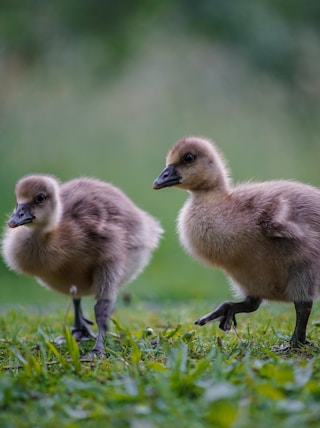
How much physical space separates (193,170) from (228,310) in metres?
0.92

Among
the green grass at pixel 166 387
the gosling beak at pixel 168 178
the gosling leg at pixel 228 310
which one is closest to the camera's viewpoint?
the green grass at pixel 166 387

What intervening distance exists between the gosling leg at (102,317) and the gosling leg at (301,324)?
1.22 meters

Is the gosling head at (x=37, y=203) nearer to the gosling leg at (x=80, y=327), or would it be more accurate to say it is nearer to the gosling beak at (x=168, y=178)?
the gosling beak at (x=168, y=178)

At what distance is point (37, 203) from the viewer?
519cm

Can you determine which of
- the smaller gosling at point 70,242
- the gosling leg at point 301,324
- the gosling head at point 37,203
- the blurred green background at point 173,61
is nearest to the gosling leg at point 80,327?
the smaller gosling at point 70,242

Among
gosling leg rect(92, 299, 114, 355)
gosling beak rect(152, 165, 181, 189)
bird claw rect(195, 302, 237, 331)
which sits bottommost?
gosling leg rect(92, 299, 114, 355)

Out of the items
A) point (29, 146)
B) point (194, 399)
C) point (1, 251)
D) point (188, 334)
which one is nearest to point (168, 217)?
point (29, 146)

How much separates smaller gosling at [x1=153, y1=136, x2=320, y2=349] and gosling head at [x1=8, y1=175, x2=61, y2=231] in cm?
81

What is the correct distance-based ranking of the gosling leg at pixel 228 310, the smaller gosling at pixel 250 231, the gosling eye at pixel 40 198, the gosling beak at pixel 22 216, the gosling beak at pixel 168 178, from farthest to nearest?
the gosling eye at pixel 40 198 → the gosling beak at pixel 22 216 → the gosling beak at pixel 168 178 → the gosling leg at pixel 228 310 → the smaller gosling at pixel 250 231

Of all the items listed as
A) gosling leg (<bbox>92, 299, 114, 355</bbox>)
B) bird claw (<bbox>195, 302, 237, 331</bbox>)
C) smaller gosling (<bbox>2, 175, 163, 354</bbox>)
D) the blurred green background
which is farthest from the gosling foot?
the blurred green background

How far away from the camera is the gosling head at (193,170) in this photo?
4.94 meters

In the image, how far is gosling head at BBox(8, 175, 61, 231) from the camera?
5.14 m

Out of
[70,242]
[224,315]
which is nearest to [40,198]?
[70,242]

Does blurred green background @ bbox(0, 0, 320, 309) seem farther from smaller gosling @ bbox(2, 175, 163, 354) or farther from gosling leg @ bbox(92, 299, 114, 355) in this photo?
gosling leg @ bbox(92, 299, 114, 355)
